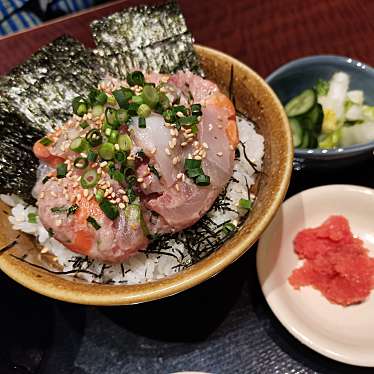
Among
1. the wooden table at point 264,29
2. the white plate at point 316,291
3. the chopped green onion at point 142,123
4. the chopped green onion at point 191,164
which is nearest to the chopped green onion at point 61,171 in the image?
the chopped green onion at point 142,123

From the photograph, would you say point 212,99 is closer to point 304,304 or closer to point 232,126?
point 232,126

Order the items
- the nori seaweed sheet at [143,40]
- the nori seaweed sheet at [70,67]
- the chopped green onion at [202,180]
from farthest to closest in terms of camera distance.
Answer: the nori seaweed sheet at [143,40], the nori seaweed sheet at [70,67], the chopped green onion at [202,180]

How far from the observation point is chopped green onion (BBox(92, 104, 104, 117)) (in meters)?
1.74

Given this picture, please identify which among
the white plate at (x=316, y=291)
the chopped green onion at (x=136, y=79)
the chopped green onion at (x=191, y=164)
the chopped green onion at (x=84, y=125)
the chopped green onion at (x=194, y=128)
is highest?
the chopped green onion at (x=136, y=79)

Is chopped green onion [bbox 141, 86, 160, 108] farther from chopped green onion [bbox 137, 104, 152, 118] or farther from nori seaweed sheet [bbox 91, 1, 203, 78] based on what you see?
nori seaweed sheet [bbox 91, 1, 203, 78]

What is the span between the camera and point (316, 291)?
1.98 metres

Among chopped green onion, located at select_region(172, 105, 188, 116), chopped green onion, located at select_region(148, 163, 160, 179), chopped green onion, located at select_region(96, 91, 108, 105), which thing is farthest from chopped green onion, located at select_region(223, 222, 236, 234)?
chopped green onion, located at select_region(96, 91, 108, 105)

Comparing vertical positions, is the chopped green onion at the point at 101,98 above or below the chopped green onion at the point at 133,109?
above

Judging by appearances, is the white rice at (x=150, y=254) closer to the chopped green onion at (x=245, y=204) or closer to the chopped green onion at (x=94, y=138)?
the chopped green onion at (x=245, y=204)

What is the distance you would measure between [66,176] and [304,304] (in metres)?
1.07

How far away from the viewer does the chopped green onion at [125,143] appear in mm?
1611

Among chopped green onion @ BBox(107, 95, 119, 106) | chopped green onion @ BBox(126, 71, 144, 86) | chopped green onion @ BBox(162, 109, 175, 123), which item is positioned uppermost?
chopped green onion @ BBox(126, 71, 144, 86)

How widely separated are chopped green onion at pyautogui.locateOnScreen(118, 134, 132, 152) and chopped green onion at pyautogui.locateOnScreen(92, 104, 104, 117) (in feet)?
0.56

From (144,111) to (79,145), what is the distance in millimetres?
257
